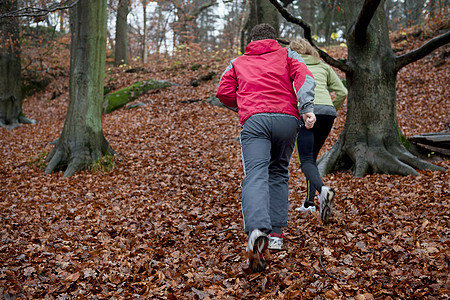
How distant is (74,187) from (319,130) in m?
4.41

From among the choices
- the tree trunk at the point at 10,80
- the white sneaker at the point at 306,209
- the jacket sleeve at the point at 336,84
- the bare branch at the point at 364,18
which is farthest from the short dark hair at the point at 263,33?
the tree trunk at the point at 10,80

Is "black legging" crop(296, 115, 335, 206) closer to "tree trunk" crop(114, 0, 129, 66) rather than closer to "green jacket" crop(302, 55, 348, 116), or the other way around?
"green jacket" crop(302, 55, 348, 116)

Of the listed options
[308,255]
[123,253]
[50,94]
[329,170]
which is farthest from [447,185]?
[50,94]

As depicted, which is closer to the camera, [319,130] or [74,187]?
[319,130]

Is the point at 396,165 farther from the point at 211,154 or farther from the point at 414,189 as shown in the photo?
the point at 211,154

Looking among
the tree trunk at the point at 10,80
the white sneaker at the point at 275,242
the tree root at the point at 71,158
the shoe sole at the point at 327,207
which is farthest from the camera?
the tree trunk at the point at 10,80

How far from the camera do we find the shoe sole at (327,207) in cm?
348

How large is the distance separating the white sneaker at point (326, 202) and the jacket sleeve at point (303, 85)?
1.05 m

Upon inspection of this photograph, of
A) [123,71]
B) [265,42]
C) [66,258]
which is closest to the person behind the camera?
[265,42]

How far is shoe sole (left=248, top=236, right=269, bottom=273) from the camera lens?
8.09ft

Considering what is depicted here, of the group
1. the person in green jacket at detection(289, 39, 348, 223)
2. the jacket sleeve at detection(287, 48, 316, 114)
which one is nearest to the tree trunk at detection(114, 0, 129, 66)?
the person in green jacket at detection(289, 39, 348, 223)

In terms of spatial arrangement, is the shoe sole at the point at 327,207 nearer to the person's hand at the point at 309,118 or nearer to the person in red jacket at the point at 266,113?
the person in red jacket at the point at 266,113

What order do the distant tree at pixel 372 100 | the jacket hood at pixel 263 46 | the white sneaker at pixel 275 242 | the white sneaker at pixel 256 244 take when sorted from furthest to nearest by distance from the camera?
1. the distant tree at pixel 372 100
2. the white sneaker at pixel 275 242
3. the jacket hood at pixel 263 46
4. the white sneaker at pixel 256 244

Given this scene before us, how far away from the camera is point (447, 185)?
15.2 ft
